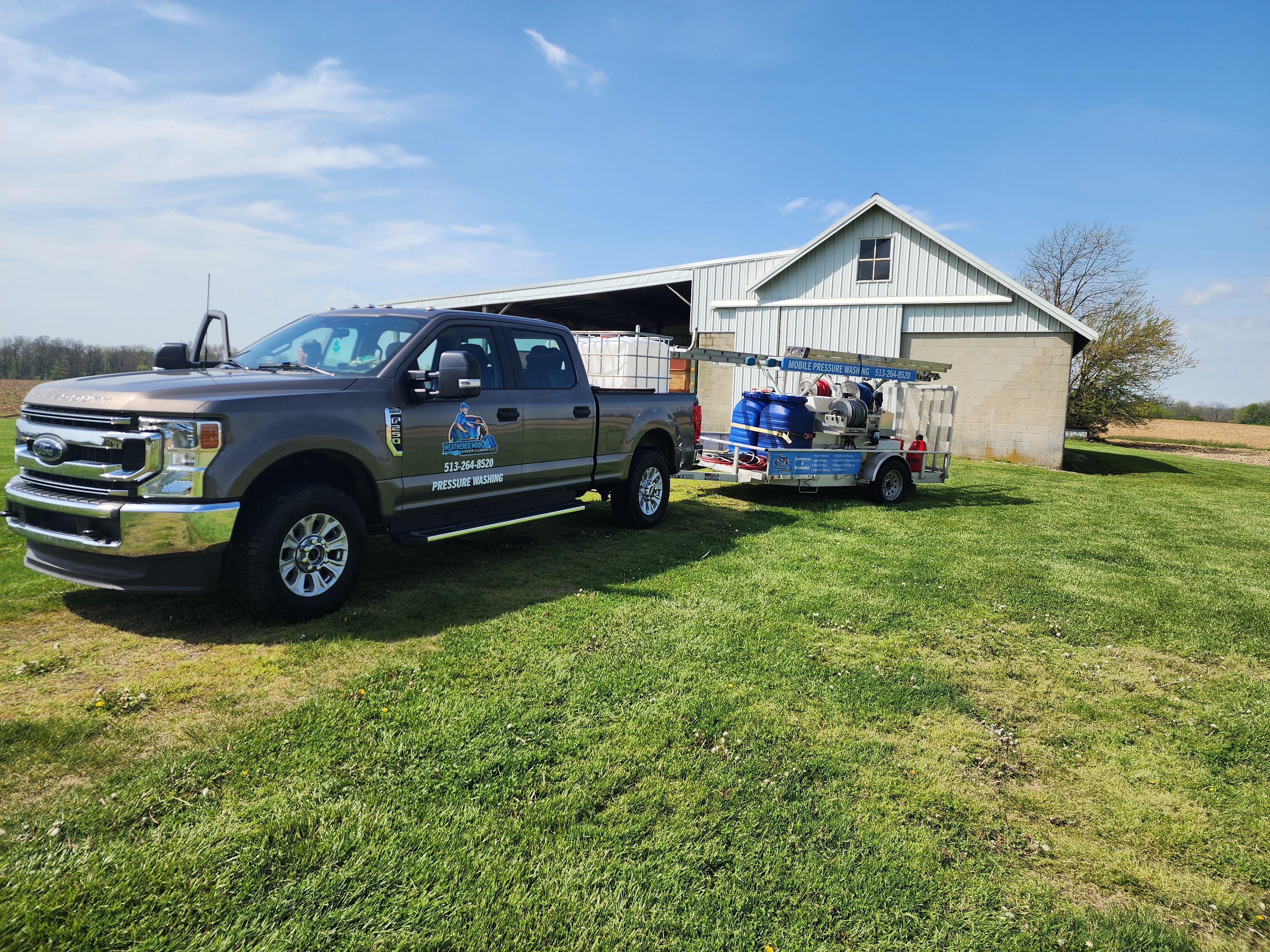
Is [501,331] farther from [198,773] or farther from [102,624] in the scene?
[198,773]

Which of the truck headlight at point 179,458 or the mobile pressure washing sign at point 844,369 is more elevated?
the mobile pressure washing sign at point 844,369

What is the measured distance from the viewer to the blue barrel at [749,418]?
9.88 meters

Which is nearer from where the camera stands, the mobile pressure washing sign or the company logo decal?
the company logo decal

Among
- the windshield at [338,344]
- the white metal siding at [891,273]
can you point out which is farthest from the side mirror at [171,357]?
the white metal siding at [891,273]

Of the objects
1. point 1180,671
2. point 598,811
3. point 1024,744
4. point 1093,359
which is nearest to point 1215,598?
point 1180,671

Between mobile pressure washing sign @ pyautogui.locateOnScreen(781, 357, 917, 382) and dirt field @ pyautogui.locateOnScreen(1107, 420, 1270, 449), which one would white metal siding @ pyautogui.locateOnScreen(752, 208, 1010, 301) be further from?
dirt field @ pyautogui.locateOnScreen(1107, 420, 1270, 449)

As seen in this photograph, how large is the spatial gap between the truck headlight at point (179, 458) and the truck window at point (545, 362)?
2735mm

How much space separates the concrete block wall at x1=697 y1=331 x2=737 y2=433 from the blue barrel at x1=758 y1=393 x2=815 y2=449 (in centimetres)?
1153

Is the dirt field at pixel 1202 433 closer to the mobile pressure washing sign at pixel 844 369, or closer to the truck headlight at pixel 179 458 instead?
the mobile pressure washing sign at pixel 844 369

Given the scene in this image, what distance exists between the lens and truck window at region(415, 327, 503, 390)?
5.66 meters

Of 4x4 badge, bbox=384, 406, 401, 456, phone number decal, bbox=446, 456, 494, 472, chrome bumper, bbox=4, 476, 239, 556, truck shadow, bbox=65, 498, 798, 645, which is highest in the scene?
4x4 badge, bbox=384, 406, 401, 456

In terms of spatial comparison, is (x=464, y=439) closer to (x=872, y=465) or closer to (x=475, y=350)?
(x=475, y=350)

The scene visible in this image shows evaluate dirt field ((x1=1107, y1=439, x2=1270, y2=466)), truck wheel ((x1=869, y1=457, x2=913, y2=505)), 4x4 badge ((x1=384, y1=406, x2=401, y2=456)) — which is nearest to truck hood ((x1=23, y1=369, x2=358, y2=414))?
4x4 badge ((x1=384, y1=406, x2=401, y2=456))

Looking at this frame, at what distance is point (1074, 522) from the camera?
33.4 feet
